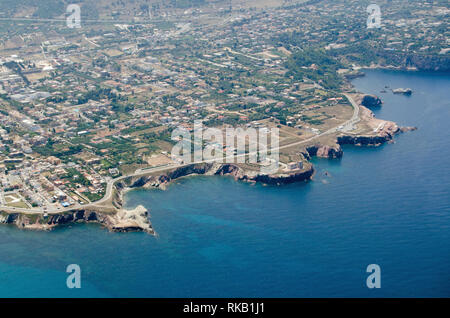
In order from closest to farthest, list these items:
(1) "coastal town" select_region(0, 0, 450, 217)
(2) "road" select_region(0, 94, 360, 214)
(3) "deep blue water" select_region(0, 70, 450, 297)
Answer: (3) "deep blue water" select_region(0, 70, 450, 297) → (2) "road" select_region(0, 94, 360, 214) → (1) "coastal town" select_region(0, 0, 450, 217)

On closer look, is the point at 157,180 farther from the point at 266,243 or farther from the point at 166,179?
the point at 266,243

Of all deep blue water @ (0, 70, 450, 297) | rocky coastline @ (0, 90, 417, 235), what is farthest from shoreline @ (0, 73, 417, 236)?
deep blue water @ (0, 70, 450, 297)

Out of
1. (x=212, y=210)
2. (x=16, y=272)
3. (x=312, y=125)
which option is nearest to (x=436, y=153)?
(x=312, y=125)

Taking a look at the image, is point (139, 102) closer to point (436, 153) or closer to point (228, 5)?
point (436, 153)

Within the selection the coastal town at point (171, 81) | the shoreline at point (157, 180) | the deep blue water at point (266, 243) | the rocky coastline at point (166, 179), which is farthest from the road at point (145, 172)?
the deep blue water at point (266, 243)

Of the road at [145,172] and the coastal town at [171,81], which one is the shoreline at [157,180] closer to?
the road at [145,172]

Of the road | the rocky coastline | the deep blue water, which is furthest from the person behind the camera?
the road

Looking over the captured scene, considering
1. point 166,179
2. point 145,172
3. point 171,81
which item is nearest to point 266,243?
point 166,179

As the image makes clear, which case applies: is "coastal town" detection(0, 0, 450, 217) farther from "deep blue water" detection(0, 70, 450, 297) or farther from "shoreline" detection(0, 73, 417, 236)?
"deep blue water" detection(0, 70, 450, 297)
